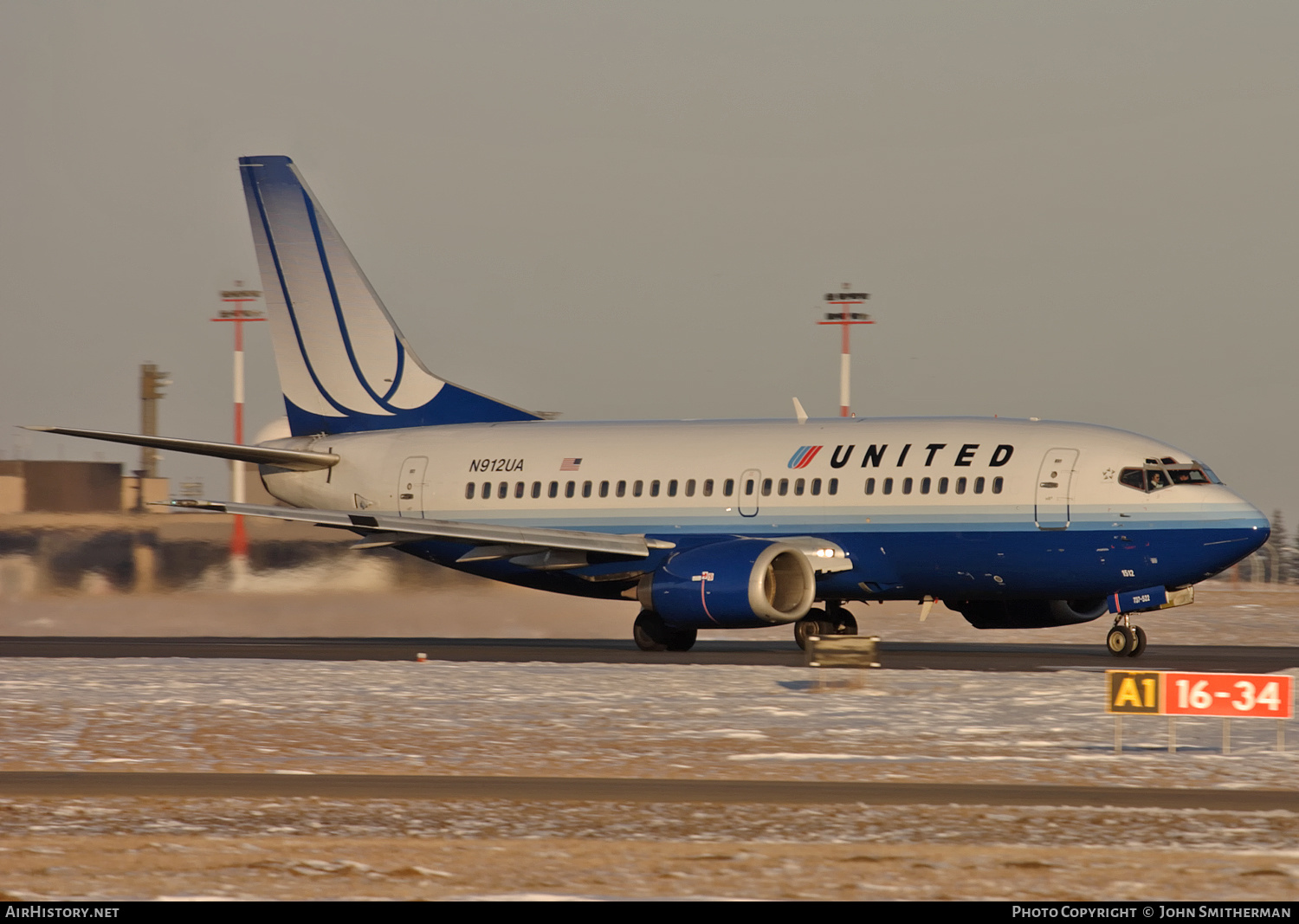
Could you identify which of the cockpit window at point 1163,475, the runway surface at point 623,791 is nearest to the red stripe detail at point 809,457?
the cockpit window at point 1163,475

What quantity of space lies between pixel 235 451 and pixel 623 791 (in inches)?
968

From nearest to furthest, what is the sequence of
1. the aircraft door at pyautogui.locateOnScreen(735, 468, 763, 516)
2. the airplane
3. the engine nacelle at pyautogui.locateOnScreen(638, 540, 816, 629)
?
1. the airplane
2. the engine nacelle at pyautogui.locateOnScreen(638, 540, 816, 629)
3. the aircraft door at pyautogui.locateOnScreen(735, 468, 763, 516)

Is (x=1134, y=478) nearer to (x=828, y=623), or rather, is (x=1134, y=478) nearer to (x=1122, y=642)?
(x=1122, y=642)

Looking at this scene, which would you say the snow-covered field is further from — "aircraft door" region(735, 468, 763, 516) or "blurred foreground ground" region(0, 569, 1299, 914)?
"aircraft door" region(735, 468, 763, 516)

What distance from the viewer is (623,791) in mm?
15930

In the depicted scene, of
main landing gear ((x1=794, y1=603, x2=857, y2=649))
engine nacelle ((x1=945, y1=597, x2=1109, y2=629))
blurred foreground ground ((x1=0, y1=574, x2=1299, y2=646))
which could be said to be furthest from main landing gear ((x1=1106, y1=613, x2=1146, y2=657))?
blurred foreground ground ((x1=0, y1=574, x2=1299, y2=646))

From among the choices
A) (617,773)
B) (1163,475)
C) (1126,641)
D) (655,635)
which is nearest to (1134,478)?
(1163,475)

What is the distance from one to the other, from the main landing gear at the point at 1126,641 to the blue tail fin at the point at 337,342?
1580 cm

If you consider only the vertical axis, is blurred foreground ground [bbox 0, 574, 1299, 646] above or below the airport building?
below

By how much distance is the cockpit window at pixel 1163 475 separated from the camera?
104 ft

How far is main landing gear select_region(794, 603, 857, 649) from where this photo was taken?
35.9m

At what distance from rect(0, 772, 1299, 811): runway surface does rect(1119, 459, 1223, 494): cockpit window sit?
16257mm

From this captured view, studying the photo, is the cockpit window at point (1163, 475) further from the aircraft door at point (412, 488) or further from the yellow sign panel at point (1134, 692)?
the aircraft door at point (412, 488)
